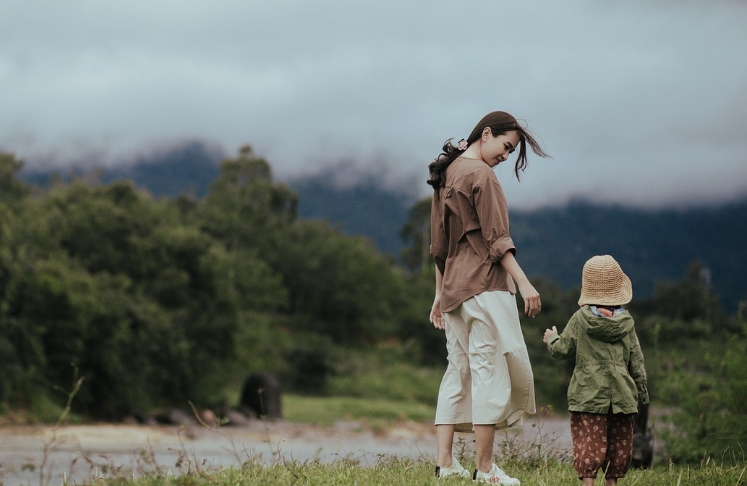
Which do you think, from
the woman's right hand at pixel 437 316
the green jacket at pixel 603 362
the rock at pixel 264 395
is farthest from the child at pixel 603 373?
the rock at pixel 264 395

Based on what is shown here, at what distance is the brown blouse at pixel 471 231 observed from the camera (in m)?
5.20

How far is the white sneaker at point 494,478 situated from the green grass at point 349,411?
27.5m

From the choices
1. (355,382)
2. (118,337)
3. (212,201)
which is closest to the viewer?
(118,337)

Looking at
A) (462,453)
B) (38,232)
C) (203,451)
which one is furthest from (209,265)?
(462,453)

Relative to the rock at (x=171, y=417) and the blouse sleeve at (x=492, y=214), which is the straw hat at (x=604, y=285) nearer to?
the blouse sleeve at (x=492, y=214)

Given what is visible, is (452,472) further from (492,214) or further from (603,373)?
(492,214)

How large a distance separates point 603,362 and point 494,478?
891mm

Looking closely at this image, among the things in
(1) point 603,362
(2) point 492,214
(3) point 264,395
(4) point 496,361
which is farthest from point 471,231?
(3) point 264,395

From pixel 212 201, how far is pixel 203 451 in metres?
46.3

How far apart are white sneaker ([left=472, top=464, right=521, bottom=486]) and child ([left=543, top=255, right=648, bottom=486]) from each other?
16.6 inches

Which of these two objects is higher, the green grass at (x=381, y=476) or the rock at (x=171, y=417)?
the green grass at (x=381, y=476)

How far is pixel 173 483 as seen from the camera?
4.40 metres

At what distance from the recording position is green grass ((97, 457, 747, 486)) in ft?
15.3

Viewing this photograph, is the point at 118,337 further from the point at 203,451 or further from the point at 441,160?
the point at 441,160
